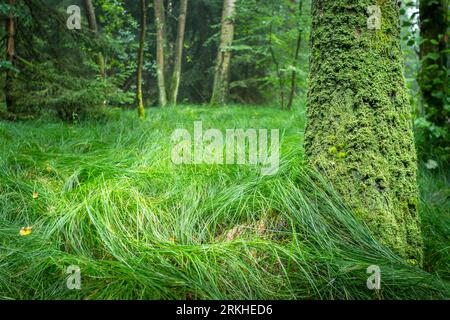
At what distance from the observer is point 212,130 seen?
4156 mm

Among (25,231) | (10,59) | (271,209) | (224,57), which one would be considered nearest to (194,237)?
(271,209)

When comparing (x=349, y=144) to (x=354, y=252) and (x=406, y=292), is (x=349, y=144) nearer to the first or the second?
(x=354, y=252)

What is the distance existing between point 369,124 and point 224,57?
7904 mm

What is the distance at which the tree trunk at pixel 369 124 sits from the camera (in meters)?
1.92

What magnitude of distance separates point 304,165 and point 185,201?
767mm

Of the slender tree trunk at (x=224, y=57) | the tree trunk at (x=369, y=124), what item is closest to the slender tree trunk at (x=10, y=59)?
the tree trunk at (x=369, y=124)

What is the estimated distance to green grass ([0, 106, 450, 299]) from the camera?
1.65 m

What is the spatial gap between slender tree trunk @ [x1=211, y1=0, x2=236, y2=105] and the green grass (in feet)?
21.9

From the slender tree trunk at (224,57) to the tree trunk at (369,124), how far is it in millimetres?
7116

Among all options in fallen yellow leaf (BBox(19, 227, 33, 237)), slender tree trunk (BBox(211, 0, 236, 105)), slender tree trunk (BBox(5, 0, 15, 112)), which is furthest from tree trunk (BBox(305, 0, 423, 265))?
slender tree trunk (BBox(211, 0, 236, 105))

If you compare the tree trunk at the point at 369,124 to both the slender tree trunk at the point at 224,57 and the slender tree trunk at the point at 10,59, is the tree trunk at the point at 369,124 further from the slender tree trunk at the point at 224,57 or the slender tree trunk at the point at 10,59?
the slender tree trunk at the point at 224,57

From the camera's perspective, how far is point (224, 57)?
938 centimetres

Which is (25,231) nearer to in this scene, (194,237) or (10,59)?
(194,237)
